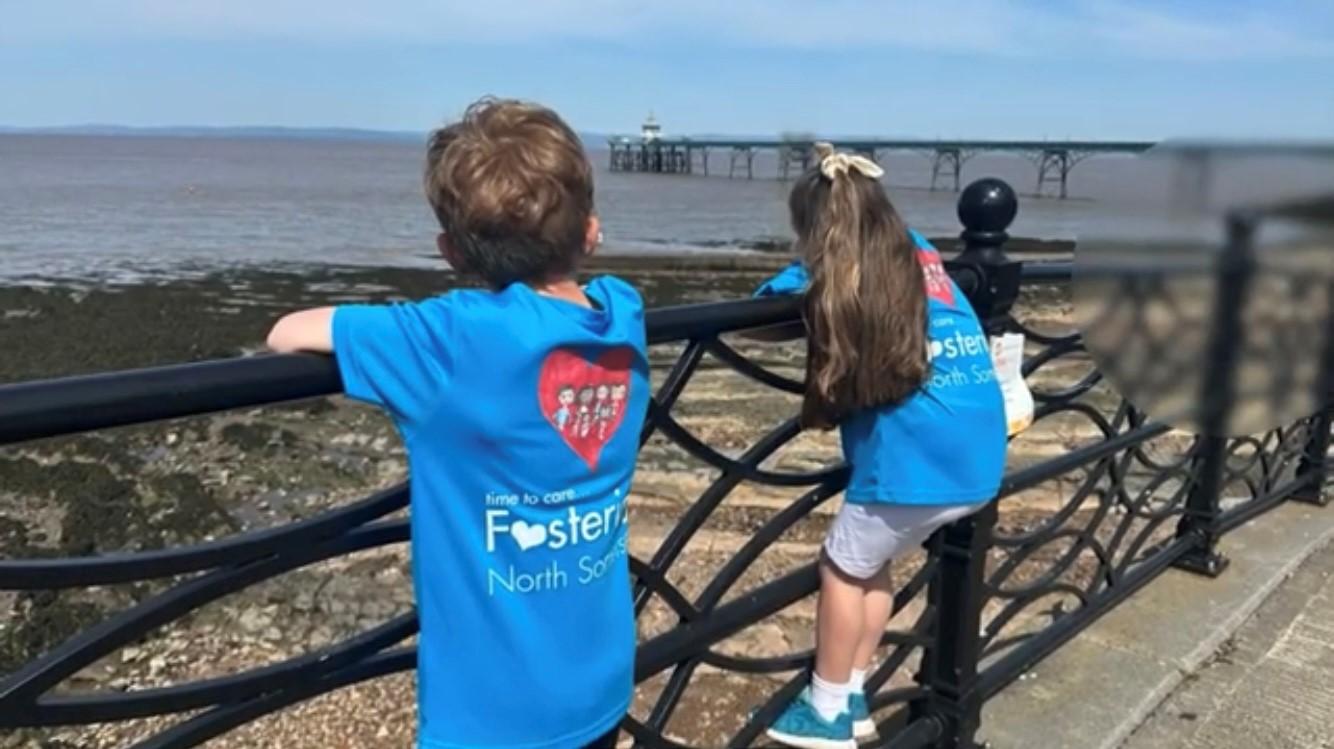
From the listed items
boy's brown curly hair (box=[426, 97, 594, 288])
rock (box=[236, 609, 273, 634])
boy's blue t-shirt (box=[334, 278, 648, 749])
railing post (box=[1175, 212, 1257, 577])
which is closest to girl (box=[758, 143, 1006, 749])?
railing post (box=[1175, 212, 1257, 577])

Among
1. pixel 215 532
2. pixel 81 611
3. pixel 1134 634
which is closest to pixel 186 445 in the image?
pixel 215 532

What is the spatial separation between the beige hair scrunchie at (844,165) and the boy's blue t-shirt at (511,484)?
787mm

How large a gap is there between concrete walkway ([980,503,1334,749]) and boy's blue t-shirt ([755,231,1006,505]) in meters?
1.08

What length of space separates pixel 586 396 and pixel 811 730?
4.70 ft

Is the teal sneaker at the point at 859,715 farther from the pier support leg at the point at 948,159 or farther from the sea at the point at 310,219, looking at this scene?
the pier support leg at the point at 948,159

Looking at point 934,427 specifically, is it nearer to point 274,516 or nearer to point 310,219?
point 274,516

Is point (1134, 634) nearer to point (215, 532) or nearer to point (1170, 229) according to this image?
point (1170, 229)

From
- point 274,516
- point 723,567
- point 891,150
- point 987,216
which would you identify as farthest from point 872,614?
point 891,150

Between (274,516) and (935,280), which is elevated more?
(935,280)

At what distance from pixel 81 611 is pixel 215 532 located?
185cm

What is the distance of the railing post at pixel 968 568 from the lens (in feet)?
9.46

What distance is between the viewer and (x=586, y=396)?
173 cm

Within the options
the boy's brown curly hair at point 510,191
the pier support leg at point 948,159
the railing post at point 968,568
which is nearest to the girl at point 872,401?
the railing post at point 968,568

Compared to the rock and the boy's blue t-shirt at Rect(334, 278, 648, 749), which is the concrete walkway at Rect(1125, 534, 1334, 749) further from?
the rock
